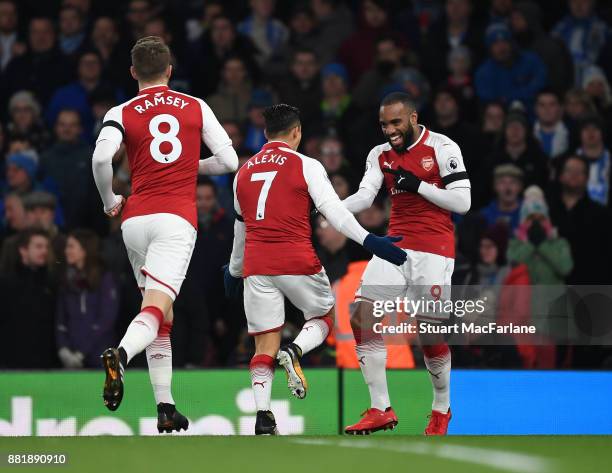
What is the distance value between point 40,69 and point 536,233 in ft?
20.5

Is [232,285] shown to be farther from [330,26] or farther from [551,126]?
[330,26]

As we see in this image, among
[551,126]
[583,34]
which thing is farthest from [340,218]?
[583,34]

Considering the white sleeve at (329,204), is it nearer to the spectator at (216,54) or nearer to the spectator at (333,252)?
the spectator at (333,252)

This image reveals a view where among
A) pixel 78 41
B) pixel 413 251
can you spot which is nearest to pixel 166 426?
pixel 413 251

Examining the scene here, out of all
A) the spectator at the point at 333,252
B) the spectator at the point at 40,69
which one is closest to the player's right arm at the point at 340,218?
the spectator at the point at 333,252

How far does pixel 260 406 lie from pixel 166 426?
0.63 metres

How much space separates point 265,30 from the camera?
54.7ft

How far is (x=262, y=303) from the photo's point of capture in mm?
9297

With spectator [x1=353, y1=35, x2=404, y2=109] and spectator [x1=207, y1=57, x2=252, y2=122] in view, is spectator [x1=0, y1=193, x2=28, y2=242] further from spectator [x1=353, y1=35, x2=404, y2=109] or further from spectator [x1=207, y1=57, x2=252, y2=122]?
spectator [x1=353, y1=35, x2=404, y2=109]

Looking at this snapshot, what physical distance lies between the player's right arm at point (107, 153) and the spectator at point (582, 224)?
17.1 feet

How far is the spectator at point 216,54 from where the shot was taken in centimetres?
1594

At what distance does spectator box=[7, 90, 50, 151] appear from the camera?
1493 cm

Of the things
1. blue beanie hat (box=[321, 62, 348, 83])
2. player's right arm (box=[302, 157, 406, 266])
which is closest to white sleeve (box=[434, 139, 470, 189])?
player's right arm (box=[302, 157, 406, 266])

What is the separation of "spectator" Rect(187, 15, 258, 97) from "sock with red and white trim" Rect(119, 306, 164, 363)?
741 cm
